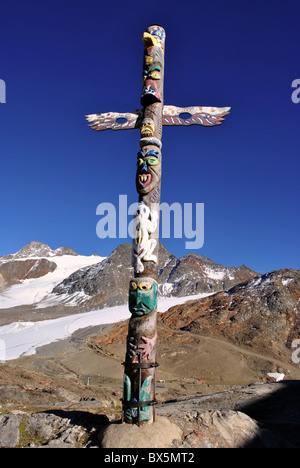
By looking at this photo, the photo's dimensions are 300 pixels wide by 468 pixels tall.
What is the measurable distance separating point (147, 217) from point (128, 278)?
371 feet

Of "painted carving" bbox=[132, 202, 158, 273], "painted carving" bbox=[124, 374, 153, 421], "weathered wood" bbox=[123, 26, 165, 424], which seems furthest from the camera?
"painted carving" bbox=[132, 202, 158, 273]

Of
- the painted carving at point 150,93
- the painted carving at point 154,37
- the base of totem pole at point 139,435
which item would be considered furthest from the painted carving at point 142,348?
the painted carving at point 154,37

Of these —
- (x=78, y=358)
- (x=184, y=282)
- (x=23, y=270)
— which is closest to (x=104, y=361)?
(x=78, y=358)

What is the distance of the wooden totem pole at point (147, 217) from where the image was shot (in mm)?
6750

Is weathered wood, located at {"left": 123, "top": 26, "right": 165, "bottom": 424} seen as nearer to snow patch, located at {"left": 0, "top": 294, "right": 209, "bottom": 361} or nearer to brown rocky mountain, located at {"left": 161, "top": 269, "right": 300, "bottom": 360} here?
snow patch, located at {"left": 0, "top": 294, "right": 209, "bottom": 361}

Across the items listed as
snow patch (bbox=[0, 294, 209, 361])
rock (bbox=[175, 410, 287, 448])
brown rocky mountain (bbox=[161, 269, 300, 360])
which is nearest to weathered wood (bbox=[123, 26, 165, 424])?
rock (bbox=[175, 410, 287, 448])

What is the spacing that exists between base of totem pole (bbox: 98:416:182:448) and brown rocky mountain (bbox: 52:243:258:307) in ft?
277

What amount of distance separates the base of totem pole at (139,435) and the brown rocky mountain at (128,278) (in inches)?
3329

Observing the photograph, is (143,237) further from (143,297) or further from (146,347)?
(146,347)

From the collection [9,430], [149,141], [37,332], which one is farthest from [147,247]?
[37,332]

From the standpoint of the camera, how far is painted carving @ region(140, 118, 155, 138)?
351 inches

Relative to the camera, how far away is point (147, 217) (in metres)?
8.05

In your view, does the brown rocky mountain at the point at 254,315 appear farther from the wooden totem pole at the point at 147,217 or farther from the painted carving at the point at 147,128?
the painted carving at the point at 147,128

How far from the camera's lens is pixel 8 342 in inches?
2194
